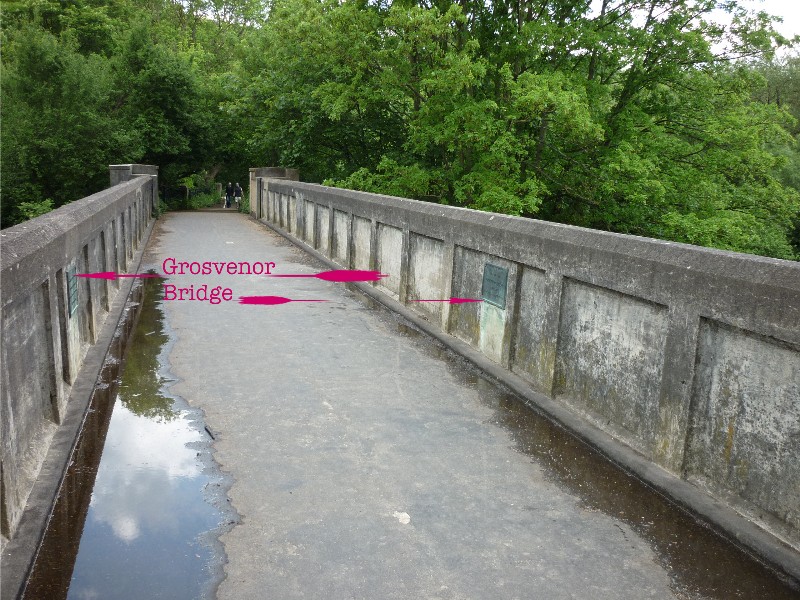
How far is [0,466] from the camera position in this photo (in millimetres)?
3807

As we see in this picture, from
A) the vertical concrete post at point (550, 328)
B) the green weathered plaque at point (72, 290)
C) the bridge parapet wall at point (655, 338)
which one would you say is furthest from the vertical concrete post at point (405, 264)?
the green weathered plaque at point (72, 290)

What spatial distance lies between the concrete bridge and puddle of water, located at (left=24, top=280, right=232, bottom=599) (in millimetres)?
137

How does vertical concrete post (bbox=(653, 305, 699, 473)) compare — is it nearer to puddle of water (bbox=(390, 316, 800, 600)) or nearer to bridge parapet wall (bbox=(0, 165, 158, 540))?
puddle of water (bbox=(390, 316, 800, 600))

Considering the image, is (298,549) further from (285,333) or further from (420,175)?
(420,175)

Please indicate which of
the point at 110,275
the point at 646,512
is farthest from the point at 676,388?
the point at 110,275

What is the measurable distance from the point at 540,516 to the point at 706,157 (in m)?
19.3

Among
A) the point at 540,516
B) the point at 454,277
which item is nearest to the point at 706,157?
the point at 454,277

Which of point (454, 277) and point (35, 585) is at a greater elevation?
point (454, 277)

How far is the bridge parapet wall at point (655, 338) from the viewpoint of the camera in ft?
13.9

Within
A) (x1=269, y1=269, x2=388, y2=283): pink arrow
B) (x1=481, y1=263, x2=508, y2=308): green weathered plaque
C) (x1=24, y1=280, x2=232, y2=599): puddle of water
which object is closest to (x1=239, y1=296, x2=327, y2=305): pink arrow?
(x1=269, y1=269, x2=388, y2=283): pink arrow

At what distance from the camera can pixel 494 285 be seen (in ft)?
25.3

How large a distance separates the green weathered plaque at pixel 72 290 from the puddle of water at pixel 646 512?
375cm

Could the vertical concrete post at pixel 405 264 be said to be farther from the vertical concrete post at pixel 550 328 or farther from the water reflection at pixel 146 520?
the water reflection at pixel 146 520

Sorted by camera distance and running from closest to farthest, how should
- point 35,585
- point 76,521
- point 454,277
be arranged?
point 35,585
point 76,521
point 454,277
